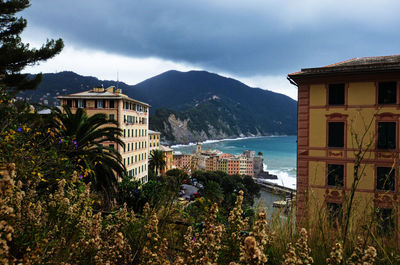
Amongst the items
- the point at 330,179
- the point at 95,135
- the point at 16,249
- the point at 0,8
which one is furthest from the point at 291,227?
the point at 0,8

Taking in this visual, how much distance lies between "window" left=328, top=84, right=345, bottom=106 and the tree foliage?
16414mm

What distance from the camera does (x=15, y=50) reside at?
1481 cm

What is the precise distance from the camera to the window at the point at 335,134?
16.0 meters

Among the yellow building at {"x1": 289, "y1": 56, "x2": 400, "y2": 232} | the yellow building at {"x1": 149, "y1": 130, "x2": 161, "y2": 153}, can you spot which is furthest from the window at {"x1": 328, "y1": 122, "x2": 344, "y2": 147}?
→ the yellow building at {"x1": 149, "y1": 130, "x2": 161, "y2": 153}

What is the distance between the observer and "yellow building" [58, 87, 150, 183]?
46.6 metres

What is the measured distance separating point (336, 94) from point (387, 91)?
2561mm

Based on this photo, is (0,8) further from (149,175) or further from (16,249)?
(149,175)

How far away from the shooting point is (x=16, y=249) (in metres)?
2.40

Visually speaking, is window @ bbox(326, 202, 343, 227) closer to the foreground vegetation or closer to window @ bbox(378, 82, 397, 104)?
the foreground vegetation

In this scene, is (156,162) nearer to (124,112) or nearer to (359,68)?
(124,112)

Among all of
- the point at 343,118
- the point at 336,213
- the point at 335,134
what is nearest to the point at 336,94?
the point at 343,118

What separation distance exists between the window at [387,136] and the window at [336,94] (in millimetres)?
2462

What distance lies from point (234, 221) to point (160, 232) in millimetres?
814

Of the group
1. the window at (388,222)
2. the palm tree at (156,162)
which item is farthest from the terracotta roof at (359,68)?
the palm tree at (156,162)
